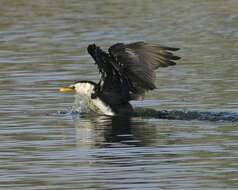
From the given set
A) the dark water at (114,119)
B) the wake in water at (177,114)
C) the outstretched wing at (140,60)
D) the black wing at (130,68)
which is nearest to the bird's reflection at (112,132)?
the dark water at (114,119)

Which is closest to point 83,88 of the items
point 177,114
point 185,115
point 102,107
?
point 102,107

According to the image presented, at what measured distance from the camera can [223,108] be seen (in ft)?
59.9

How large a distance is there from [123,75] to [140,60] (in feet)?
1.16

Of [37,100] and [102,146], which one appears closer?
[102,146]

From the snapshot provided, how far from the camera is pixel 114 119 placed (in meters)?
18.3

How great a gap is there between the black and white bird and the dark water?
0.36 m

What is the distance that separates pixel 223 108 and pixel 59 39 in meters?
12.6

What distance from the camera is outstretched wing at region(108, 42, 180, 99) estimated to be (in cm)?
1825

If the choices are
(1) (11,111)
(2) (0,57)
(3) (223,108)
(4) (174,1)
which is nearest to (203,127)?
(3) (223,108)

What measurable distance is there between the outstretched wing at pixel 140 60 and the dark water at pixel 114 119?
595 millimetres

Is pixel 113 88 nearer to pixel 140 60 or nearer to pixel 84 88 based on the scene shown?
pixel 84 88

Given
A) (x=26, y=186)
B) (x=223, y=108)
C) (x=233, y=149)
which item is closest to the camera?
(x=26, y=186)

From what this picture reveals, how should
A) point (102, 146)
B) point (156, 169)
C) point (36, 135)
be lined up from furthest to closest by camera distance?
point (36, 135)
point (102, 146)
point (156, 169)

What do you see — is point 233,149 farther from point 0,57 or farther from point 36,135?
point 0,57
